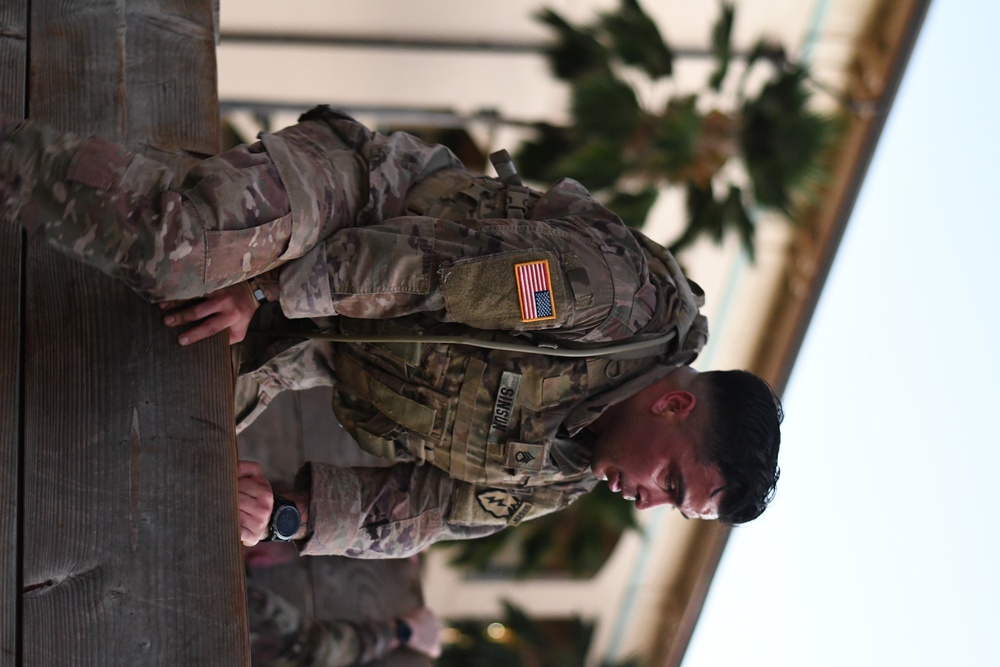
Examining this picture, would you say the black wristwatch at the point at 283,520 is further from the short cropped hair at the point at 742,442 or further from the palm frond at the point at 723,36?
the palm frond at the point at 723,36

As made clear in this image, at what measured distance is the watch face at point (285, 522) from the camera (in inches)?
96.8

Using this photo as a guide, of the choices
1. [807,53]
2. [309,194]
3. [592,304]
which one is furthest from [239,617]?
[807,53]

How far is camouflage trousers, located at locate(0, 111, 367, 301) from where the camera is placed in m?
1.75

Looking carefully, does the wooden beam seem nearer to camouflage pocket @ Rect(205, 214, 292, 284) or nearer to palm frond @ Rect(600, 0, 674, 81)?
camouflage pocket @ Rect(205, 214, 292, 284)

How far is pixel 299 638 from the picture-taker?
13.3 feet

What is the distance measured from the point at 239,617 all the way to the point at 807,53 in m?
8.62

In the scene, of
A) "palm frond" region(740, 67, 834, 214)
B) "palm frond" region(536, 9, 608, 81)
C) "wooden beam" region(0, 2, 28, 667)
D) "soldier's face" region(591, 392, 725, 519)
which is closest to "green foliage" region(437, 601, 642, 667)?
"palm frond" region(740, 67, 834, 214)

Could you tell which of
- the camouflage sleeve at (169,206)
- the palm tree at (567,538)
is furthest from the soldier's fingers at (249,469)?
the palm tree at (567,538)

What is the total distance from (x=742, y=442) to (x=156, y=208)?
159 centimetres

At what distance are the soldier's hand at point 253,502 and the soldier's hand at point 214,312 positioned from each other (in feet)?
1.38

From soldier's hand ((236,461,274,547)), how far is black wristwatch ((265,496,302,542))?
0.08 feet

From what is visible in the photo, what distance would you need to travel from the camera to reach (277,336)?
8.33 ft

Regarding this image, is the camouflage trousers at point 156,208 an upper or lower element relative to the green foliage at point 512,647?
upper

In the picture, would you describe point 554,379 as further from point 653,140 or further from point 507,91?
point 507,91
